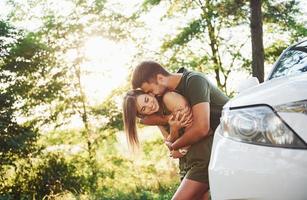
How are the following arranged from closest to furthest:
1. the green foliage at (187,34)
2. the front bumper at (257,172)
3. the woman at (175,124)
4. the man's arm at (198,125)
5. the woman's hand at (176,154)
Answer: the front bumper at (257,172)
the man's arm at (198,125)
the woman at (175,124)
the woman's hand at (176,154)
the green foliage at (187,34)

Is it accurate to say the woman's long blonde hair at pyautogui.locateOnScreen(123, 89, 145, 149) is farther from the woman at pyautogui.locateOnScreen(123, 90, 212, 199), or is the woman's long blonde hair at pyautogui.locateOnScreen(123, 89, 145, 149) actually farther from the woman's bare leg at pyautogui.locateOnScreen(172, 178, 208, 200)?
the woman's bare leg at pyautogui.locateOnScreen(172, 178, 208, 200)

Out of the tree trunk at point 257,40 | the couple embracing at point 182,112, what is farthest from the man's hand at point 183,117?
the tree trunk at point 257,40

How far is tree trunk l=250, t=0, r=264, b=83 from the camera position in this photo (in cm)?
1022

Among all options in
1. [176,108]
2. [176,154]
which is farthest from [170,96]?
[176,154]

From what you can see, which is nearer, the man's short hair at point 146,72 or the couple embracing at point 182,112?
the couple embracing at point 182,112

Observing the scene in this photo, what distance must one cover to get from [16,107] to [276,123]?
14.4 meters

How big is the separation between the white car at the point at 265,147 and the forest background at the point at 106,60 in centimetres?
1549

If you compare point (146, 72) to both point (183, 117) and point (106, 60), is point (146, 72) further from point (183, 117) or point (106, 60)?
point (106, 60)

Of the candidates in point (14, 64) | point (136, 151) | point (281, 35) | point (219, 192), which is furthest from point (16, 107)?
point (219, 192)

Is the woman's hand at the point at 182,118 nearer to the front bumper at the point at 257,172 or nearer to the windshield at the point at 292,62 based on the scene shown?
the windshield at the point at 292,62

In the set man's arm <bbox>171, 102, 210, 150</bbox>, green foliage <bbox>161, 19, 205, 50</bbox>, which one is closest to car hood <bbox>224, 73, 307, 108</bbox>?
man's arm <bbox>171, 102, 210, 150</bbox>

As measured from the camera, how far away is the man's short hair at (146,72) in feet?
11.6

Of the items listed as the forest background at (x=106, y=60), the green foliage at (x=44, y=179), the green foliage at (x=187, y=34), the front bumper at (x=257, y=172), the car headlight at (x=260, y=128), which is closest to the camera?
the front bumper at (x=257, y=172)

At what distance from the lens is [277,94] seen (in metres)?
2.12
